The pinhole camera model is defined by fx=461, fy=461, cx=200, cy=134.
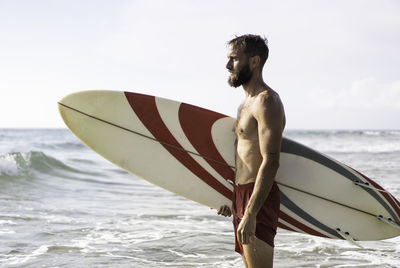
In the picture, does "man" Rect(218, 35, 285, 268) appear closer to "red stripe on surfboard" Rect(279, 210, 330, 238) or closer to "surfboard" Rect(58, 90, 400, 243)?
"surfboard" Rect(58, 90, 400, 243)

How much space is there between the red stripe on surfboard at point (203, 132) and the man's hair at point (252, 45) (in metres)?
0.87

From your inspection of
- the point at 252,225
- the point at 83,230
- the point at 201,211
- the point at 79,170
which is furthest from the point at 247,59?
the point at 79,170

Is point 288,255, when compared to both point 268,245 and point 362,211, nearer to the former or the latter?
point 362,211

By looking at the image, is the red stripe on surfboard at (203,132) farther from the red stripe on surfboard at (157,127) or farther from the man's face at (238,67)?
the man's face at (238,67)

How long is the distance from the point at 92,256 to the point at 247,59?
8.26ft

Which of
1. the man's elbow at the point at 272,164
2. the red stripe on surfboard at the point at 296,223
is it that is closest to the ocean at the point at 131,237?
the red stripe on surfboard at the point at 296,223

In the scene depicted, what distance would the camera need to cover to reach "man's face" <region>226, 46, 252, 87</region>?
217 cm

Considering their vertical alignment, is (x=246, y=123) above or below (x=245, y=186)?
above

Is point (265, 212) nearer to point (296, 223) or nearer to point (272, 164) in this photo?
point (272, 164)

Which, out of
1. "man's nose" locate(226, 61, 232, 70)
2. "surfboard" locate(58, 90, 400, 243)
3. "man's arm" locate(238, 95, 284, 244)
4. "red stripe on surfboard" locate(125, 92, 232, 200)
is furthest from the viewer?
"red stripe on surfboard" locate(125, 92, 232, 200)

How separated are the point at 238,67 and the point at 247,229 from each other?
2.47 feet

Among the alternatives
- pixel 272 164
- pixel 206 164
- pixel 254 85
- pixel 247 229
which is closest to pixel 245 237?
pixel 247 229

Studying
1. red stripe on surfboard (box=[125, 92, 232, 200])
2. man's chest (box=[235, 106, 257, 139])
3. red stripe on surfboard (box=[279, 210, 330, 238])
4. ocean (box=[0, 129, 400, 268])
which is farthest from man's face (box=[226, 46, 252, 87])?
ocean (box=[0, 129, 400, 268])

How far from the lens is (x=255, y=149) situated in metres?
2.14
